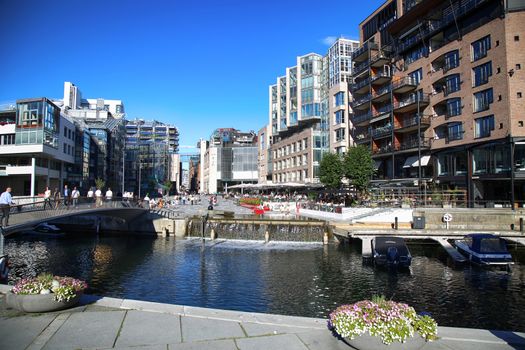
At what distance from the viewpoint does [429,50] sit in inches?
2200

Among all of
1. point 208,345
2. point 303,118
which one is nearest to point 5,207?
point 208,345

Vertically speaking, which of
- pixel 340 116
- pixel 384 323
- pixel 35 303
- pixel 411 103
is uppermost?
pixel 340 116

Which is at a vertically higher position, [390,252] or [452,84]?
[452,84]

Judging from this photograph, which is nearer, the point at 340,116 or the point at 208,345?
the point at 208,345

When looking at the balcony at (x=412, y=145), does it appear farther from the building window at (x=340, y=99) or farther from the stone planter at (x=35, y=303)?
the stone planter at (x=35, y=303)

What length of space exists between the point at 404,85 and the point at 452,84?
8.13 m

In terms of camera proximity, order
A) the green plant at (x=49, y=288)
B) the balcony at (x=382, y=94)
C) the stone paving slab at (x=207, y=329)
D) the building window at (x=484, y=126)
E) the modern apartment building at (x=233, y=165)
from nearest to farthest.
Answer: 1. the stone paving slab at (x=207, y=329)
2. the green plant at (x=49, y=288)
3. the building window at (x=484, y=126)
4. the balcony at (x=382, y=94)
5. the modern apartment building at (x=233, y=165)

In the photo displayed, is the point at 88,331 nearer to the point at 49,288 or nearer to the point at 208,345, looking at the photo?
the point at 49,288

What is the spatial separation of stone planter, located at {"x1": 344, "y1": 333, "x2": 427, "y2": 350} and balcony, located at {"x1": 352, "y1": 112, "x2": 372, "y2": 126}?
6408cm

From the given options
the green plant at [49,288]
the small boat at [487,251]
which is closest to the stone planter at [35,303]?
the green plant at [49,288]

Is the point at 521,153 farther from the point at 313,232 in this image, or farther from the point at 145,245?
the point at 145,245

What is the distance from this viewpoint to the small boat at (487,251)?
27.0m

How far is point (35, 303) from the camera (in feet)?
30.1

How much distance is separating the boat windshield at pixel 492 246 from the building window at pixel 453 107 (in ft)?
85.3
